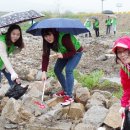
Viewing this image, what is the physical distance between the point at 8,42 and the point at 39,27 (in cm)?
50

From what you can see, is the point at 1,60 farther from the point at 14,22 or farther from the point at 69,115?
the point at 69,115

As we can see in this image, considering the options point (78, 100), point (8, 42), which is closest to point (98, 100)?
point (78, 100)

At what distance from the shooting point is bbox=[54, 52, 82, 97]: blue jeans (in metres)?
6.15

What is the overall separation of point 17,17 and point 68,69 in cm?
107

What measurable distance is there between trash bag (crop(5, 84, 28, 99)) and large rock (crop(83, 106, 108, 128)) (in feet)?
3.44

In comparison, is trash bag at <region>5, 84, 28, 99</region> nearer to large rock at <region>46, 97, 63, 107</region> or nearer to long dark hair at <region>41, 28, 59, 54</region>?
large rock at <region>46, 97, 63, 107</region>

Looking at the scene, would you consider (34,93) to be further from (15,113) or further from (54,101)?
(15,113)

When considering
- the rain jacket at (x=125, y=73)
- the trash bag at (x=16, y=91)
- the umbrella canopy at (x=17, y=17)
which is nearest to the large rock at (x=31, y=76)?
the trash bag at (x=16, y=91)

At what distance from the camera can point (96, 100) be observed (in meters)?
6.52

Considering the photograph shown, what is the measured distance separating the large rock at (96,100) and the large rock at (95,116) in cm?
30

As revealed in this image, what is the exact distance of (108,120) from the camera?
18.0 feet

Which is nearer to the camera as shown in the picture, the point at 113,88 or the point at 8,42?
the point at 8,42

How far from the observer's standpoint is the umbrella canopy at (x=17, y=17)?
5941mm

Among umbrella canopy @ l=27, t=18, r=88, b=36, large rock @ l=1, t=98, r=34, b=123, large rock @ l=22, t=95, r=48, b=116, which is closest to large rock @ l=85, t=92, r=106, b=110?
large rock @ l=22, t=95, r=48, b=116
